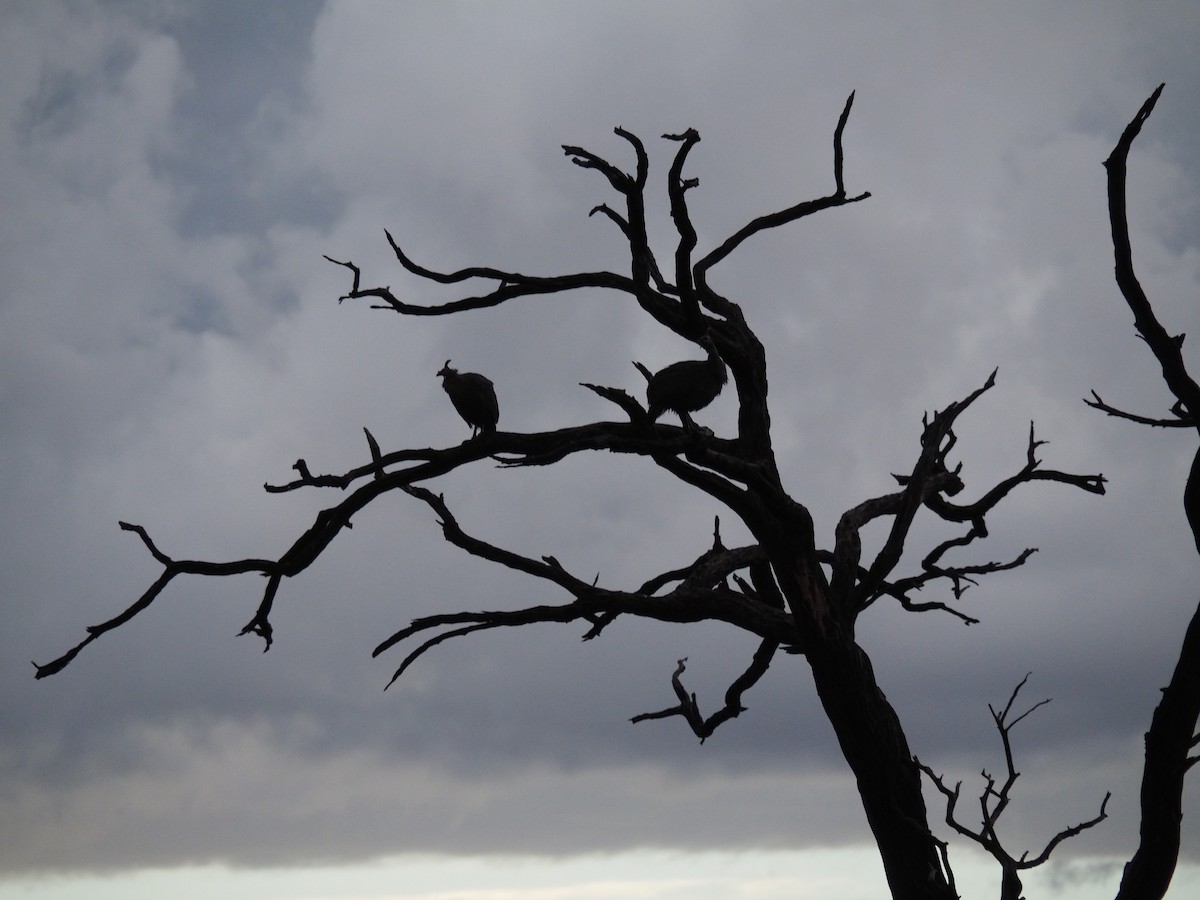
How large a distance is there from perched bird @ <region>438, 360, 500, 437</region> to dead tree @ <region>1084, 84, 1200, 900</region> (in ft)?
20.5

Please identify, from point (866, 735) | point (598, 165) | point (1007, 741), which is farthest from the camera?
point (598, 165)

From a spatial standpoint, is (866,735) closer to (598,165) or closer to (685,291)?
(685,291)

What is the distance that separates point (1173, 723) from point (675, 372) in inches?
163

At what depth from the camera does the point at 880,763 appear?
7.08 metres

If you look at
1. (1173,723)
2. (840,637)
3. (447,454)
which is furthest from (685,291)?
(1173,723)

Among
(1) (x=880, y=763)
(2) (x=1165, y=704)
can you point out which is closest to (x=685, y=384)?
(1) (x=880, y=763)

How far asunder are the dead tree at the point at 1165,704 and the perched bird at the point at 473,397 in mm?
6250

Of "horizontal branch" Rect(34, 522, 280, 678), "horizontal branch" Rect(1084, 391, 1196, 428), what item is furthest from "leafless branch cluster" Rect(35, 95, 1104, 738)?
"horizontal branch" Rect(1084, 391, 1196, 428)

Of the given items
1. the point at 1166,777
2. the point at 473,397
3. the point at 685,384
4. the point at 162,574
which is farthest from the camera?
the point at 473,397

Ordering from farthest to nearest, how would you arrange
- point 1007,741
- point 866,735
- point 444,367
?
point 444,367 → point 866,735 → point 1007,741

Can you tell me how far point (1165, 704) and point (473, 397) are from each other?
6.89m

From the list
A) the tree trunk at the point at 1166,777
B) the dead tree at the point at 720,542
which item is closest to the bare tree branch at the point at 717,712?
the dead tree at the point at 720,542

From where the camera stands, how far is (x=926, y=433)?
837cm

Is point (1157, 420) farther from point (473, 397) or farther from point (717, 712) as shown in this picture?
point (473, 397)
